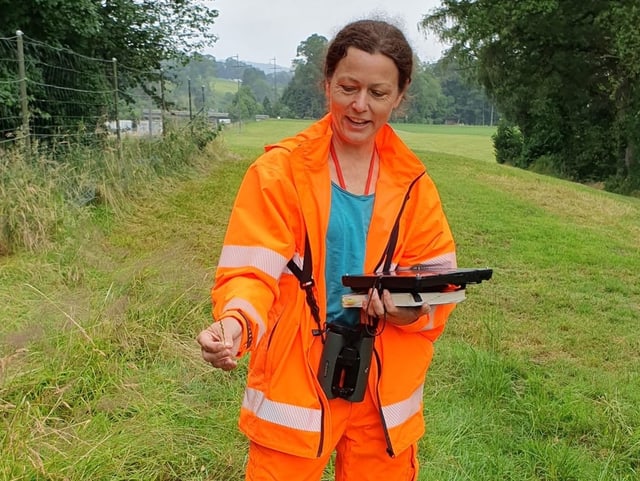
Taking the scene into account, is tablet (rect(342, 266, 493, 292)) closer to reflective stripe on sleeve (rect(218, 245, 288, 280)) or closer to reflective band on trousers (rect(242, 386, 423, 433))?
reflective stripe on sleeve (rect(218, 245, 288, 280))

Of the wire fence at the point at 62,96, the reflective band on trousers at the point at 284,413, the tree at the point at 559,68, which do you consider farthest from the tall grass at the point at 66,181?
the tree at the point at 559,68

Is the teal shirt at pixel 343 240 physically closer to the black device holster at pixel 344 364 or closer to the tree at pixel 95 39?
the black device holster at pixel 344 364

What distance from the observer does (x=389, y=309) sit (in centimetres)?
167

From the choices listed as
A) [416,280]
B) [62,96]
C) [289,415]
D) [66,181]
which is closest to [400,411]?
[289,415]

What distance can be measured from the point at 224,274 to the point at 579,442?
243cm

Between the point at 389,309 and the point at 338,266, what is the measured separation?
7.8 inches

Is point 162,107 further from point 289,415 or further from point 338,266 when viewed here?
point 289,415

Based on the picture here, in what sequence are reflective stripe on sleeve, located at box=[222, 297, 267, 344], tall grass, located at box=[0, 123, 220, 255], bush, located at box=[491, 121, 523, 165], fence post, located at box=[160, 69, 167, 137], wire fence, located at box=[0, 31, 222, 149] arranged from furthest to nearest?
bush, located at box=[491, 121, 523, 165]
fence post, located at box=[160, 69, 167, 137]
wire fence, located at box=[0, 31, 222, 149]
tall grass, located at box=[0, 123, 220, 255]
reflective stripe on sleeve, located at box=[222, 297, 267, 344]

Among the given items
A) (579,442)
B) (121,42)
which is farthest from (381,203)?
(121,42)

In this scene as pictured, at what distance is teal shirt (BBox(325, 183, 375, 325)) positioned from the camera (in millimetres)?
1768

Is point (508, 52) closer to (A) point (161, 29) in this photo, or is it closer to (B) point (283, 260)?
(A) point (161, 29)

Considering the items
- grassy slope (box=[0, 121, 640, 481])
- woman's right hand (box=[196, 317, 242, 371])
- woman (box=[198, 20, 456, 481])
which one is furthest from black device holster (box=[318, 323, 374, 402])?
grassy slope (box=[0, 121, 640, 481])

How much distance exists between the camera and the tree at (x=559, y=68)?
20.0m

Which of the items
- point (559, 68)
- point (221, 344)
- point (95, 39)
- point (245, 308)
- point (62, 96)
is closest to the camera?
point (221, 344)
